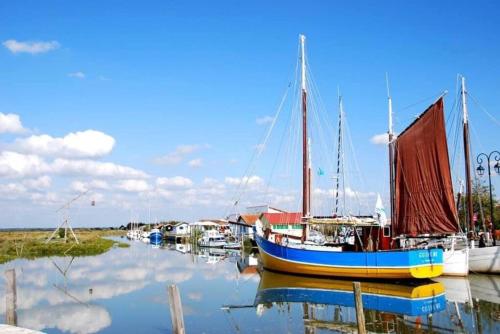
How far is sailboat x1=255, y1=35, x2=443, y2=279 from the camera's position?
1196 inches

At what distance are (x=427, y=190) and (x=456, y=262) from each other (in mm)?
5442

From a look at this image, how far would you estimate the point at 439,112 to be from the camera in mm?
31969

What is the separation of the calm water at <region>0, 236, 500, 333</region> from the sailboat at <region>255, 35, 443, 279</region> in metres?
0.86

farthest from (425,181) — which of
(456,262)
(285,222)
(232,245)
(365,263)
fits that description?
(232,245)

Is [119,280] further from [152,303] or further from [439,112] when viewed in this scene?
[439,112]

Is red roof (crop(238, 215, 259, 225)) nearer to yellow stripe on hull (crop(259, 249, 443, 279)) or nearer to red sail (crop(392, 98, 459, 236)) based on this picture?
yellow stripe on hull (crop(259, 249, 443, 279))

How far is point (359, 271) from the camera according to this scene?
32.0 metres

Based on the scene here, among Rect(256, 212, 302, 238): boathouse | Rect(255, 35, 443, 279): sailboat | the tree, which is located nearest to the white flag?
Rect(255, 35, 443, 279): sailboat

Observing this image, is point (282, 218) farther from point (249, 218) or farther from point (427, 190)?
point (427, 190)

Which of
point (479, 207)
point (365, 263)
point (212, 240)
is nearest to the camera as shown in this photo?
point (365, 263)

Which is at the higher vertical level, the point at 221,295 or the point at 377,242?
the point at 377,242

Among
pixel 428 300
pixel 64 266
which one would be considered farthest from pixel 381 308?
pixel 64 266

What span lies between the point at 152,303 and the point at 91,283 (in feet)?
35.3

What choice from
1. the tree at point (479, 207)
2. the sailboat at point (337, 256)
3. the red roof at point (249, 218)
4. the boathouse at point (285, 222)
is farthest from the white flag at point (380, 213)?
the red roof at point (249, 218)
